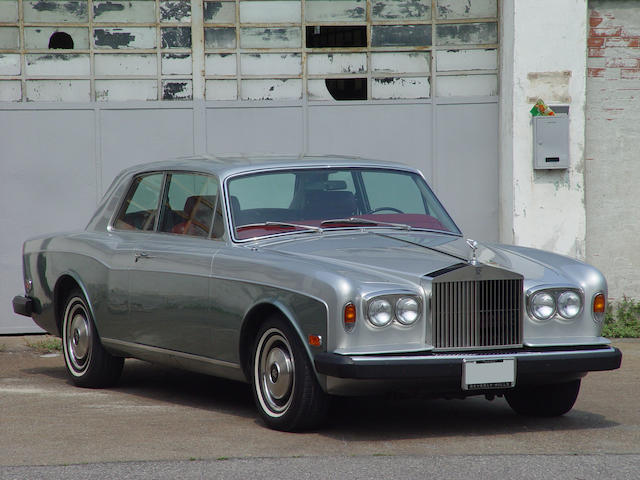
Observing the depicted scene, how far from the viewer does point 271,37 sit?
1193 cm

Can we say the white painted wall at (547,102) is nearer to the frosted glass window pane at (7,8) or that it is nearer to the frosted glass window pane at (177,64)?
the frosted glass window pane at (177,64)

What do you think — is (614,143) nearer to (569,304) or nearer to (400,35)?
(400,35)

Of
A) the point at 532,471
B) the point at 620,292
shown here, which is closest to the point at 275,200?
the point at 532,471

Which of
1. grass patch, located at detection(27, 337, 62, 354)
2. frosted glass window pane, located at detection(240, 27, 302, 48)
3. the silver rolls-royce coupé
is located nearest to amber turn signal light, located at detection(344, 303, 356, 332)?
the silver rolls-royce coupé

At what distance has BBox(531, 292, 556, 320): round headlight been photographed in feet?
21.2

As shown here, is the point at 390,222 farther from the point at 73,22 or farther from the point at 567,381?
the point at 73,22

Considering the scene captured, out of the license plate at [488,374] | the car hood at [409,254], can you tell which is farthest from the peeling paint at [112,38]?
the license plate at [488,374]

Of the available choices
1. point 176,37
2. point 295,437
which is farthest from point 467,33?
point 295,437

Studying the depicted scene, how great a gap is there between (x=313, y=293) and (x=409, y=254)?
0.74 m

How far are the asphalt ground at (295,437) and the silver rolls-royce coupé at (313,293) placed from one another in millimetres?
265

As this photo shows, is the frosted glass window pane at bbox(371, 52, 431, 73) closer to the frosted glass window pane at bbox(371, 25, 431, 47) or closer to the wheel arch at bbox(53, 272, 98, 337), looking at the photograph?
the frosted glass window pane at bbox(371, 25, 431, 47)

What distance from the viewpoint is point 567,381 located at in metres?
6.71

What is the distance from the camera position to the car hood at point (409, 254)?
6414mm

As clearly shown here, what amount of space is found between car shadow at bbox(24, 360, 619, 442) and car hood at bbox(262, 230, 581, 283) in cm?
77
